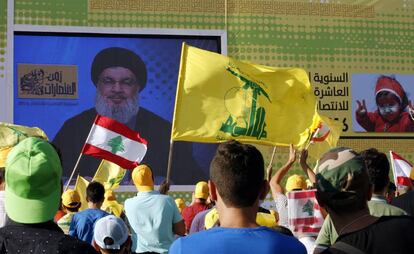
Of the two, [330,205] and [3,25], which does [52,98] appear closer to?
[3,25]

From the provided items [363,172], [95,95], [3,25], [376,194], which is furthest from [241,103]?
[3,25]

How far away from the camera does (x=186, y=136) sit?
858 centimetres

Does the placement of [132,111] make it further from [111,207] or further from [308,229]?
[308,229]

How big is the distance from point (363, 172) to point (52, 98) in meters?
14.4

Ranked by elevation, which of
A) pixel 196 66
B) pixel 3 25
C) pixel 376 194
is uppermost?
pixel 3 25

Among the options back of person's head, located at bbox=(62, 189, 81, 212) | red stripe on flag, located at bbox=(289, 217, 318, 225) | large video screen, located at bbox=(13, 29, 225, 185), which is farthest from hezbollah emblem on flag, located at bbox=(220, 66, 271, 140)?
large video screen, located at bbox=(13, 29, 225, 185)

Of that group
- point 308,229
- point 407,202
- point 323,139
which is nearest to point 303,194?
point 308,229

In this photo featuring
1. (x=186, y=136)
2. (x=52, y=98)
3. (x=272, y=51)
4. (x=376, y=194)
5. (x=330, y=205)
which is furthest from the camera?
(x=272, y=51)

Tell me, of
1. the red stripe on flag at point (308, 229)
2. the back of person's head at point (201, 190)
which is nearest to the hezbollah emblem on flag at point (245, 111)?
the back of person's head at point (201, 190)

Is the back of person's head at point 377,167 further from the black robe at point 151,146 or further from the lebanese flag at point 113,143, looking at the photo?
the black robe at point 151,146

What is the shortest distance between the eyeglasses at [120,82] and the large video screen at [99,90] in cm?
2

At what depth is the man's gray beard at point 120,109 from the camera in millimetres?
17484

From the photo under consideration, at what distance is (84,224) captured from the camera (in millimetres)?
6941

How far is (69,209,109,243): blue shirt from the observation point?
6895 mm
